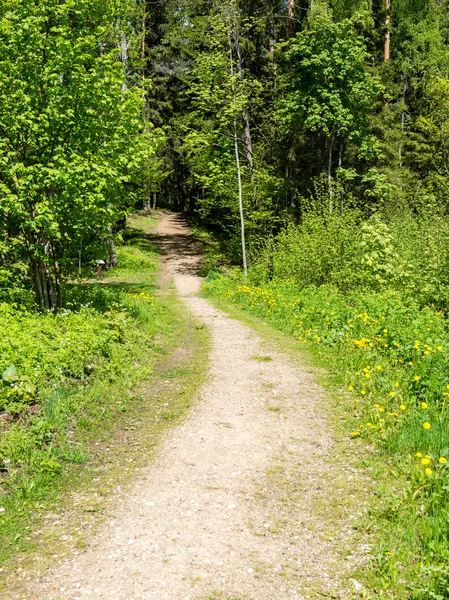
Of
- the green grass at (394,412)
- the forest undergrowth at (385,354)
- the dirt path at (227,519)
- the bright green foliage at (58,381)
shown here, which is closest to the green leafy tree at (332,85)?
the forest undergrowth at (385,354)

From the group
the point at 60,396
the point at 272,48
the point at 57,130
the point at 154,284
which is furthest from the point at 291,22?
the point at 60,396

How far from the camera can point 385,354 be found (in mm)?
7199

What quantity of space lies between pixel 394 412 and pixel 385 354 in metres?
1.83

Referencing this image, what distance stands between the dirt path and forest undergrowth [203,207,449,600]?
481mm

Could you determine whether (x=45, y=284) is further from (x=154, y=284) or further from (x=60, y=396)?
(x=154, y=284)

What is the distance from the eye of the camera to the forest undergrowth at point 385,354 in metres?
3.53

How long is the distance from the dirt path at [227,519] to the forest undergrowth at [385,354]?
48 centimetres

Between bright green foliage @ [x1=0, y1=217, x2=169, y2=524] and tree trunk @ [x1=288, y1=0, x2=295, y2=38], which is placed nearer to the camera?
bright green foliage @ [x1=0, y1=217, x2=169, y2=524]

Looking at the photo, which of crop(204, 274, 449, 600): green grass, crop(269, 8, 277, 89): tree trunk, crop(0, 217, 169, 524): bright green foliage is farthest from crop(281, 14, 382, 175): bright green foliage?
crop(0, 217, 169, 524): bright green foliage

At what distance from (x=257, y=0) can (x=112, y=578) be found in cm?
2560

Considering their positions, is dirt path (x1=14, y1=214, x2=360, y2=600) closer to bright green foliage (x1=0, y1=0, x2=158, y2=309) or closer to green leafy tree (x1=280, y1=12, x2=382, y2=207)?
bright green foliage (x1=0, y1=0, x2=158, y2=309)

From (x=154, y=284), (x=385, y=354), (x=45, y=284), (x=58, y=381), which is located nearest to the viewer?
(x=58, y=381)

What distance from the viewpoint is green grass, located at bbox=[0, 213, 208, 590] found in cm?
420

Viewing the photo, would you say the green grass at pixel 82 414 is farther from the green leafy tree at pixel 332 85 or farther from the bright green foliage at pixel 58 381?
the green leafy tree at pixel 332 85
